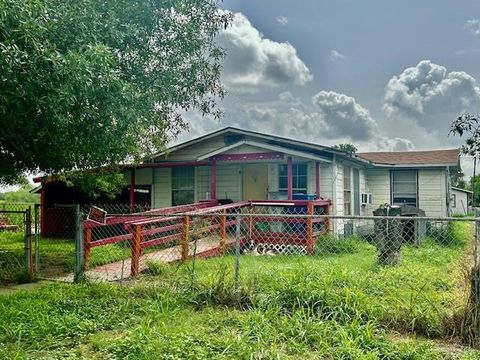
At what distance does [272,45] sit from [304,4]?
4188mm

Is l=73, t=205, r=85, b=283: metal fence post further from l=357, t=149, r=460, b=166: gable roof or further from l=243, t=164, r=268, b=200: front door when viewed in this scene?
l=357, t=149, r=460, b=166: gable roof

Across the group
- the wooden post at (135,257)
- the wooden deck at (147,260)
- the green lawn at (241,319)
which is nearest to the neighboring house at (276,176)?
the wooden deck at (147,260)

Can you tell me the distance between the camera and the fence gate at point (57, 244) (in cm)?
721

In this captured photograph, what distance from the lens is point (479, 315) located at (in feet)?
13.7

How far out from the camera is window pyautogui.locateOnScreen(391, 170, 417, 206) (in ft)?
53.1

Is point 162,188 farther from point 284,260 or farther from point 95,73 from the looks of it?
point 95,73

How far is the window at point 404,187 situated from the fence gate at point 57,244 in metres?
12.3

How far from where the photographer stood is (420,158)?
1698 centimetres

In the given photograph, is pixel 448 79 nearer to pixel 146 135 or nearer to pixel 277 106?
pixel 277 106

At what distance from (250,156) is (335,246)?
3.83 m

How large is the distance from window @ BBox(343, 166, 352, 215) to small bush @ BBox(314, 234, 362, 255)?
3.04 metres

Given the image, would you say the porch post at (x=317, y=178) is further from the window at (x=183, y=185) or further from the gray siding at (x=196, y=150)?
the window at (x=183, y=185)

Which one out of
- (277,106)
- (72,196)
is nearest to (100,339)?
(72,196)

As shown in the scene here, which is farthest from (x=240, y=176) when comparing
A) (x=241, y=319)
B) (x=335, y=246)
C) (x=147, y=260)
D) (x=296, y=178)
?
(x=241, y=319)
